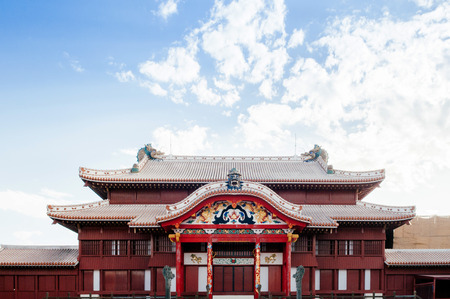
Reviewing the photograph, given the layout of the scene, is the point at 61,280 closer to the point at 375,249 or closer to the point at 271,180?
the point at 271,180

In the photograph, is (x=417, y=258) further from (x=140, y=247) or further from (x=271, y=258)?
(x=140, y=247)

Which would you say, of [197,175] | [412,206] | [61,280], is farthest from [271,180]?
[61,280]

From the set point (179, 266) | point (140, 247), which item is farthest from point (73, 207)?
point (179, 266)

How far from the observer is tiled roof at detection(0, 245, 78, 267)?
21391 mm

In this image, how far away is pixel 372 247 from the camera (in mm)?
22406

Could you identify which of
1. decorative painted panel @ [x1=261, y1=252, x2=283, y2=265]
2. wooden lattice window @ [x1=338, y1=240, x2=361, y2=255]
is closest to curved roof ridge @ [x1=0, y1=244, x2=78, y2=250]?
decorative painted panel @ [x1=261, y1=252, x2=283, y2=265]

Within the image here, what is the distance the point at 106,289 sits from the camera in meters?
21.8

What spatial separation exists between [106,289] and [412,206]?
19445mm

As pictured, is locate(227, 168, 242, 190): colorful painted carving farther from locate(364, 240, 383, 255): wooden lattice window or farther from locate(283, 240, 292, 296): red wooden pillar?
locate(364, 240, 383, 255): wooden lattice window

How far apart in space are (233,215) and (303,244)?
17.0ft

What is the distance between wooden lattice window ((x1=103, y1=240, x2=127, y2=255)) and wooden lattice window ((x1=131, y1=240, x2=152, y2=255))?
0.50 metres

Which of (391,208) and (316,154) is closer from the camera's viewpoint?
(391,208)

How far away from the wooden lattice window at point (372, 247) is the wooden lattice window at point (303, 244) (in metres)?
3.65

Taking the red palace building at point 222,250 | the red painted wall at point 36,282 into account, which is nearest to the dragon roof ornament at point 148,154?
the red palace building at point 222,250
